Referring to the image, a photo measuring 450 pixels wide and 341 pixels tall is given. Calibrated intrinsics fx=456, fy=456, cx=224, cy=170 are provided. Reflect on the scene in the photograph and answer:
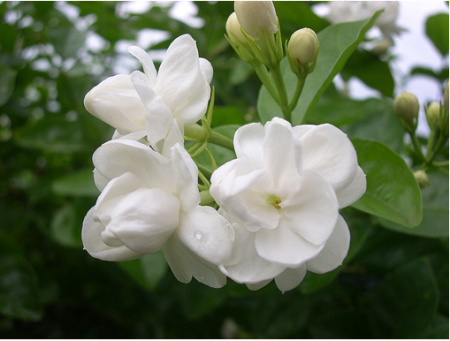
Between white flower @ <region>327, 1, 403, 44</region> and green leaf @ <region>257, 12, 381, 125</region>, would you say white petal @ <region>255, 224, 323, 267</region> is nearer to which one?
green leaf @ <region>257, 12, 381, 125</region>

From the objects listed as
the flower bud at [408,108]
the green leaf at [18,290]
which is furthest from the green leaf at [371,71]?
the green leaf at [18,290]

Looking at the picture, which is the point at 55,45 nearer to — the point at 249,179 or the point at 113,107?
the point at 113,107

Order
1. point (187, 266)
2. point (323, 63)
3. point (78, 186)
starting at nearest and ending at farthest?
point (187, 266)
point (323, 63)
point (78, 186)

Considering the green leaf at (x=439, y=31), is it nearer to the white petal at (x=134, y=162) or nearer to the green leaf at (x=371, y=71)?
the green leaf at (x=371, y=71)

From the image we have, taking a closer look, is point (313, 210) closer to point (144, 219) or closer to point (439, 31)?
point (144, 219)

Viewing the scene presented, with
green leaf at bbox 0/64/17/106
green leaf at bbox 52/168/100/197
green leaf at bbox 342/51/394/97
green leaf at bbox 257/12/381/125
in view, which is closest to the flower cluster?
green leaf at bbox 257/12/381/125

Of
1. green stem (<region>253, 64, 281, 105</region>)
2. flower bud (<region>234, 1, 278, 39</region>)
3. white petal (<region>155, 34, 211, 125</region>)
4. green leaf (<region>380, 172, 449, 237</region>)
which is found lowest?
green leaf (<region>380, 172, 449, 237</region>)

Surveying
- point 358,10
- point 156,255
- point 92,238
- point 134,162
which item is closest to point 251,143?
point 134,162
